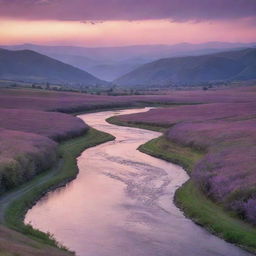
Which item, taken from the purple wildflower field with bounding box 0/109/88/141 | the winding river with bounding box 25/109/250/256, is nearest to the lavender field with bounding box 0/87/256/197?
the purple wildflower field with bounding box 0/109/88/141

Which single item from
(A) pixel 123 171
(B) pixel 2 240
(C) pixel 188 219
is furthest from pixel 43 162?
(B) pixel 2 240

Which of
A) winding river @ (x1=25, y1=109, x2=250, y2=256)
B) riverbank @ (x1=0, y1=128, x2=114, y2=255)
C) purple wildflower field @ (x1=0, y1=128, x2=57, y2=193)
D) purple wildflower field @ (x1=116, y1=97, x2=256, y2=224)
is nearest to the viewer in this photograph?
winding river @ (x1=25, y1=109, x2=250, y2=256)

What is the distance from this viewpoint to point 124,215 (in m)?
37.8

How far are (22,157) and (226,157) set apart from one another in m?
17.4

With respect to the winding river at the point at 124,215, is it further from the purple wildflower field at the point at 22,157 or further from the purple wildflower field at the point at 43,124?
the purple wildflower field at the point at 43,124

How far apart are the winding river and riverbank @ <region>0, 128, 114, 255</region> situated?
30.0 inches

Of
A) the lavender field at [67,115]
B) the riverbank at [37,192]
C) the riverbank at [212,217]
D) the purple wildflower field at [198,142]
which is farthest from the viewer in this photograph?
the lavender field at [67,115]

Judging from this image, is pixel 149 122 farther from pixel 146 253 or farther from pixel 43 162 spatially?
pixel 146 253

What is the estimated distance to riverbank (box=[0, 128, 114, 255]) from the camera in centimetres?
3254

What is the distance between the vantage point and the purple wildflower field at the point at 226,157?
36844 mm

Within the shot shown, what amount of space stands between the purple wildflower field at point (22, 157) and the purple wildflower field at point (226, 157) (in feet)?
45.6

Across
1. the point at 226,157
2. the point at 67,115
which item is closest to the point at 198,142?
the point at 226,157

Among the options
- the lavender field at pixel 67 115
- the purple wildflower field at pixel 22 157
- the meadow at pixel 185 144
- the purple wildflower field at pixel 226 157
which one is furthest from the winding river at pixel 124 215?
the lavender field at pixel 67 115

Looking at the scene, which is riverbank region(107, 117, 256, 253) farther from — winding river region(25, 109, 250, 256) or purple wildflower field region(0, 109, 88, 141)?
purple wildflower field region(0, 109, 88, 141)
